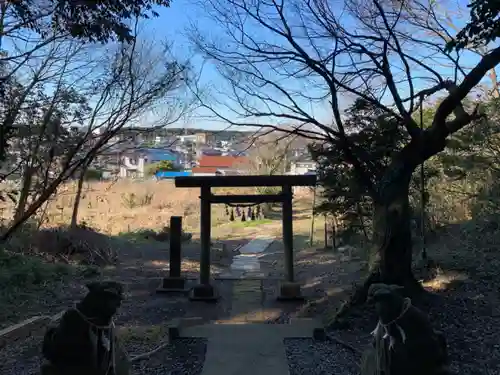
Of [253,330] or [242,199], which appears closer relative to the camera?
→ [253,330]

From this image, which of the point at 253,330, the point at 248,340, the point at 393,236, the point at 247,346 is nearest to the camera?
the point at 247,346

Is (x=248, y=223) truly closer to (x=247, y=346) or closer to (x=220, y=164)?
(x=220, y=164)

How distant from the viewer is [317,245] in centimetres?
1326

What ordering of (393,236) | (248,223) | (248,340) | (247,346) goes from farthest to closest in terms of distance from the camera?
(248,223) < (393,236) < (248,340) < (247,346)

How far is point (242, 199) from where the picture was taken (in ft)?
23.5

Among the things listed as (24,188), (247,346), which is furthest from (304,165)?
(247,346)

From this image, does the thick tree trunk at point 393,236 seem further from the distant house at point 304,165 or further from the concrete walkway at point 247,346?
the distant house at point 304,165

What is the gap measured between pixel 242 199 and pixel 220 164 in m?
14.8

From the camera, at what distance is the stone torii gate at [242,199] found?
6.88 meters

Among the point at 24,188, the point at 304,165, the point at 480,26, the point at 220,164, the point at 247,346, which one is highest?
the point at 220,164

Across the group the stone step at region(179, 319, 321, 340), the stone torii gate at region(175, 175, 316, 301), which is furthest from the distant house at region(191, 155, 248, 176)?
the stone step at region(179, 319, 321, 340)

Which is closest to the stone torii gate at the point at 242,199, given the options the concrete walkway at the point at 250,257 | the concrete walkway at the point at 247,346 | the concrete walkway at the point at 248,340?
the concrete walkway at the point at 248,340

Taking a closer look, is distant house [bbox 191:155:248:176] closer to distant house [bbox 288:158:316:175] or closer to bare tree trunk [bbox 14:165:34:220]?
distant house [bbox 288:158:316:175]

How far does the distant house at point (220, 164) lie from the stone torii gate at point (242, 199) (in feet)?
39.6
